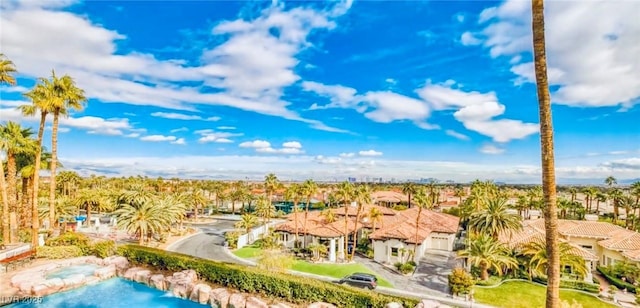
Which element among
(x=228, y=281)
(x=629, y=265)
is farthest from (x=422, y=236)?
(x=228, y=281)

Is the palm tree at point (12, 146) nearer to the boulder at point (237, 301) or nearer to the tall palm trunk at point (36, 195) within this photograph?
the tall palm trunk at point (36, 195)

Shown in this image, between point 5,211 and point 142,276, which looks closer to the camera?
point 142,276

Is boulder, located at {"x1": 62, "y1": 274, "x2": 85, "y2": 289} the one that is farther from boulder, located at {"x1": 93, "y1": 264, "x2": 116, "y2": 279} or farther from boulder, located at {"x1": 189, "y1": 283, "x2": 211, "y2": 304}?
boulder, located at {"x1": 189, "y1": 283, "x2": 211, "y2": 304}

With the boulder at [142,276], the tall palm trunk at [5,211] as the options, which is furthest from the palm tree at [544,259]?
the tall palm trunk at [5,211]

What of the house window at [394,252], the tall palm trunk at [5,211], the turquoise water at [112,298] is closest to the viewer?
the turquoise water at [112,298]

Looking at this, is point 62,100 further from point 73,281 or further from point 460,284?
point 460,284

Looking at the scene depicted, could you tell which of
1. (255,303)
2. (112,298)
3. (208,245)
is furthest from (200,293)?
(208,245)

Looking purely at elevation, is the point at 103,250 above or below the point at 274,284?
above
